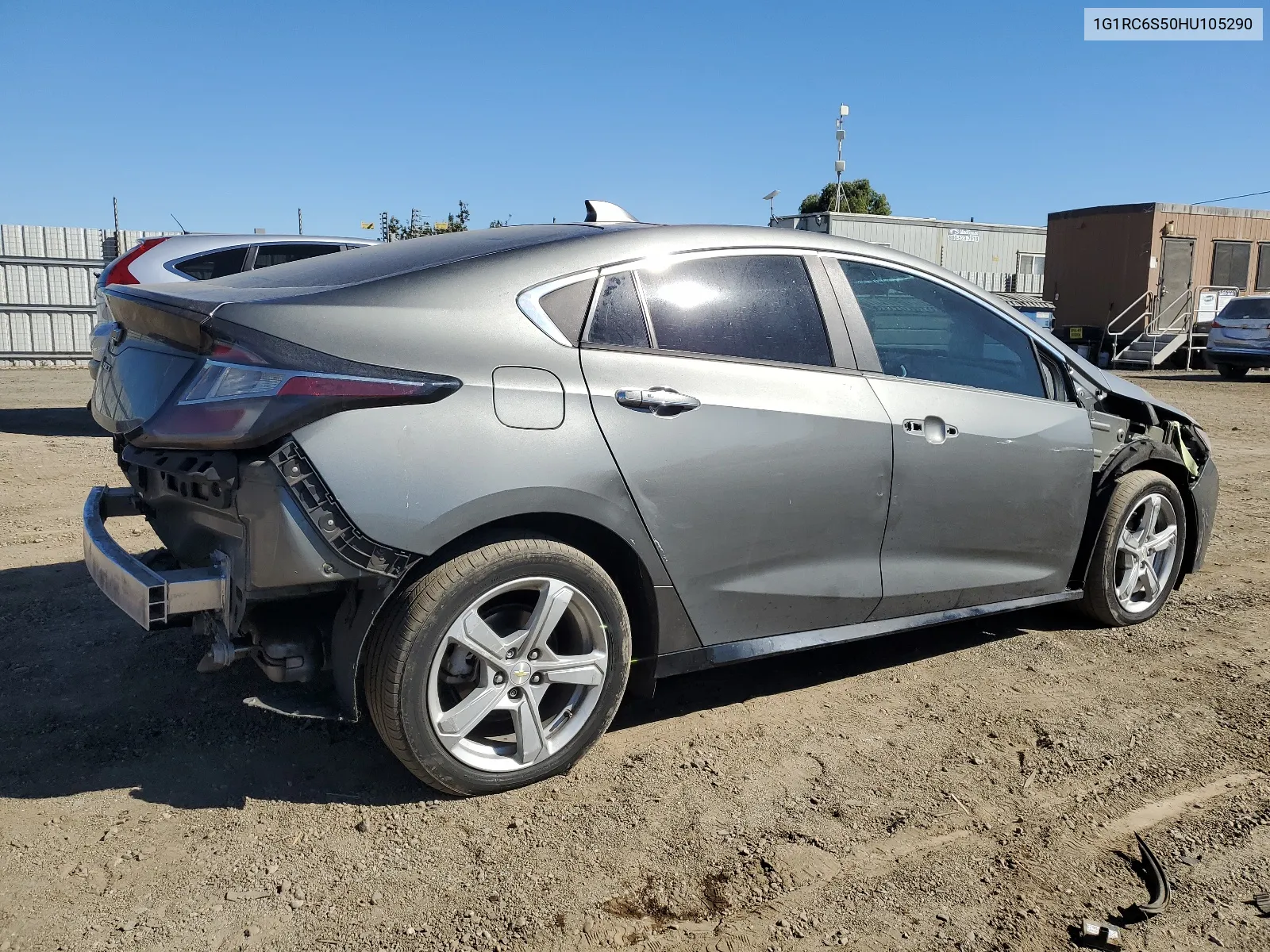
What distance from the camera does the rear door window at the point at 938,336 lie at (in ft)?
12.4

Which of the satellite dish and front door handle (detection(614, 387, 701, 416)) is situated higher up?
the satellite dish

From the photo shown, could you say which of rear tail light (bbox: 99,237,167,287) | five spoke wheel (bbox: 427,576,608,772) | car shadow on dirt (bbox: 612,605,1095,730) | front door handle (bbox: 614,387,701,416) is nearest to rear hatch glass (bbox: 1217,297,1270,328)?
car shadow on dirt (bbox: 612,605,1095,730)

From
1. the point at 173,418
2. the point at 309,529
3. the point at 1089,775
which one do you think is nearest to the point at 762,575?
the point at 1089,775

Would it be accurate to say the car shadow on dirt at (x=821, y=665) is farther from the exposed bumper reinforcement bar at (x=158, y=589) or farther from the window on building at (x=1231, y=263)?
the window on building at (x=1231, y=263)

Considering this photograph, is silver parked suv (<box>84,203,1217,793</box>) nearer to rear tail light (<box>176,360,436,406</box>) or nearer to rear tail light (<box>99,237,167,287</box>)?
rear tail light (<box>176,360,436,406</box>)

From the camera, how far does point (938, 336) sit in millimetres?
4043

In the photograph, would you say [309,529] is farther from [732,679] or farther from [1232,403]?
[1232,403]

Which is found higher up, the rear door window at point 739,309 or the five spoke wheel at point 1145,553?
the rear door window at point 739,309

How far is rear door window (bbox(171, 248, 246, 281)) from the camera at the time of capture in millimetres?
8469

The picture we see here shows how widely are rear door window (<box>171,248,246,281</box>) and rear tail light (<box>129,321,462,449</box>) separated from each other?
6.23 metres

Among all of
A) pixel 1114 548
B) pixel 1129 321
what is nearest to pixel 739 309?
pixel 1114 548

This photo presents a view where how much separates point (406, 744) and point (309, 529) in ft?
2.15

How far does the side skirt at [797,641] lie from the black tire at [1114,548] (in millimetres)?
553

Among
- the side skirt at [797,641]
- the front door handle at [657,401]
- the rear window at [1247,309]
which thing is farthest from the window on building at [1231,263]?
the front door handle at [657,401]
